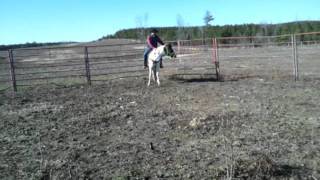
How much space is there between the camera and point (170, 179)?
18.3 ft

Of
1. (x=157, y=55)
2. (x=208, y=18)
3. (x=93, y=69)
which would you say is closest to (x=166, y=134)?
(x=157, y=55)

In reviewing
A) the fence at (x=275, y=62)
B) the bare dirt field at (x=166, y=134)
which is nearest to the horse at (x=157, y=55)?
the bare dirt field at (x=166, y=134)

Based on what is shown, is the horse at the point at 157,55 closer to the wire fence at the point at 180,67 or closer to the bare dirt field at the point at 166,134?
the wire fence at the point at 180,67

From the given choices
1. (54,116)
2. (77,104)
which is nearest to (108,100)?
(77,104)

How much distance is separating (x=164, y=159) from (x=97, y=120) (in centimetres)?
335

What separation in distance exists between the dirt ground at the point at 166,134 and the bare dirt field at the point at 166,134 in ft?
0.04

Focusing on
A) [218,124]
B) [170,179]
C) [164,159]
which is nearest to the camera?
[170,179]

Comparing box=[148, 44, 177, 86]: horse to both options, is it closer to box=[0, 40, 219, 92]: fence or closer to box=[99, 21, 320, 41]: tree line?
box=[0, 40, 219, 92]: fence

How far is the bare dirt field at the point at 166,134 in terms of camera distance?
592 cm

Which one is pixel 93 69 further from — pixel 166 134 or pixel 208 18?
pixel 208 18

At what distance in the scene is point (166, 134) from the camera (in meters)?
7.92

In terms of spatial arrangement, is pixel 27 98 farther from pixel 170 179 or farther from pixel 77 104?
pixel 170 179

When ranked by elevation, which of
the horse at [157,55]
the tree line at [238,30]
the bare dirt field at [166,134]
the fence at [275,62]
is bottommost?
the bare dirt field at [166,134]

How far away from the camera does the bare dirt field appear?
5922mm
